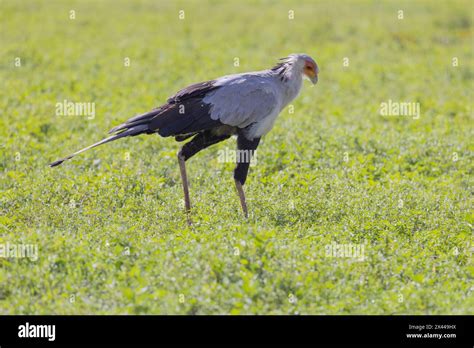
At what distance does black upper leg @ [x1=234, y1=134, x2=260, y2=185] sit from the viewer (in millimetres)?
8172

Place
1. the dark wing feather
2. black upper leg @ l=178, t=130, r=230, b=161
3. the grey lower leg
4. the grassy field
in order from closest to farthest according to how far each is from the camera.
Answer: the grassy field < the dark wing feather < the grey lower leg < black upper leg @ l=178, t=130, r=230, b=161

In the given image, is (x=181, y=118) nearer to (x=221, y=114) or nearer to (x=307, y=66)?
(x=221, y=114)

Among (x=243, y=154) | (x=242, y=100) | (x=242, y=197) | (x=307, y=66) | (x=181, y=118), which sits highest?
(x=307, y=66)

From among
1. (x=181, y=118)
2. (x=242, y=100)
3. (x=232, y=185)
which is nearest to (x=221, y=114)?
(x=242, y=100)

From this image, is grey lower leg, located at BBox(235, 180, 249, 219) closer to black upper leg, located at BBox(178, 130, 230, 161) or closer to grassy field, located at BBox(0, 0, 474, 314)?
grassy field, located at BBox(0, 0, 474, 314)

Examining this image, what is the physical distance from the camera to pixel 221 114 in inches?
312

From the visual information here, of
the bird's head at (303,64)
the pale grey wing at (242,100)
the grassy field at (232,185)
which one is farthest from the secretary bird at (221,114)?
the grassy field at (232,185)

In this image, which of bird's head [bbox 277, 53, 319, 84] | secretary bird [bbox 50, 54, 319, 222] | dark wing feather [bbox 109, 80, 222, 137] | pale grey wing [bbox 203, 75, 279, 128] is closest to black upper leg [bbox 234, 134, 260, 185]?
secretary bird [bbox 50, 54, 319, 222]

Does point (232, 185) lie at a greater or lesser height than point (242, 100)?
lesser

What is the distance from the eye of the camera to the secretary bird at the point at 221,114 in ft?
25.9

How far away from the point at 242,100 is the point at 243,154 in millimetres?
607

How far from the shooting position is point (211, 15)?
66.5 feet

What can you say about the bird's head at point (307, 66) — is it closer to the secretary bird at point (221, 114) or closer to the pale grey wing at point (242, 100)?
the secretary bird at point (221, 114)
